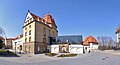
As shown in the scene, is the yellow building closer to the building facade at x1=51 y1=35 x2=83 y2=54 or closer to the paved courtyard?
the building facade at x1=51 y1=35 x2=83 y2=54

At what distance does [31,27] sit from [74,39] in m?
15.3

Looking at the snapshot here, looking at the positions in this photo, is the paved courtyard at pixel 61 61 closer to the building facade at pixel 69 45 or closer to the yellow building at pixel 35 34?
the yellow building at pixel 35 34

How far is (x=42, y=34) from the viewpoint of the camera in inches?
1912

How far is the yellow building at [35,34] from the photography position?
1766 inches

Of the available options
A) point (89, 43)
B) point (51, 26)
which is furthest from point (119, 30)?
point (51, 26)

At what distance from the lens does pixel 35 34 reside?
4475 cm

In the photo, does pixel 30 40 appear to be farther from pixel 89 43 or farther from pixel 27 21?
pixel 89 43

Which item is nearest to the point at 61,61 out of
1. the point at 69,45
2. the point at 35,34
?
the point at 35,34

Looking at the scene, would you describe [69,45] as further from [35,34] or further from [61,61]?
[61,61]

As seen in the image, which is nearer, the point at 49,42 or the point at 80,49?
the point at 80,49

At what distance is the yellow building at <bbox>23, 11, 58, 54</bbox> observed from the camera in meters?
44.9

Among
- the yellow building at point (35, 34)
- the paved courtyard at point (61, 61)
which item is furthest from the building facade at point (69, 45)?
the paved courtyard at point (61, 61)

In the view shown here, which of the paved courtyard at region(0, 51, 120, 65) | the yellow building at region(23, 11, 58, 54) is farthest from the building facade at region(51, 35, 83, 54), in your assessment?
the paved courtyard at region(0, 51, 120, 65)

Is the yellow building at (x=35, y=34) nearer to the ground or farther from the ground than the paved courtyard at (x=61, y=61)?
farther from the ground
